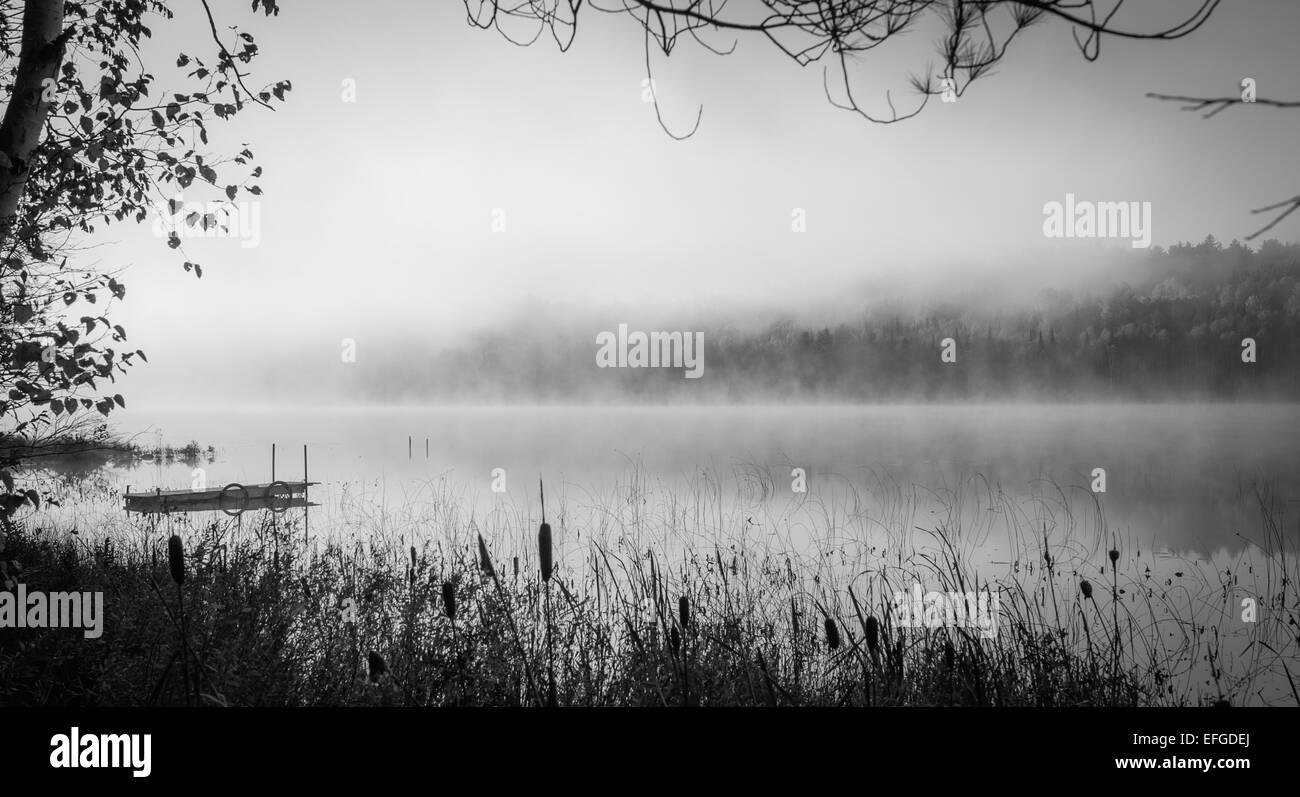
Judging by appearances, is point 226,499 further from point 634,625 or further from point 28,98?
point 28,98

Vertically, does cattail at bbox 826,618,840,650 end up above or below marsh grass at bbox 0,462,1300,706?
above

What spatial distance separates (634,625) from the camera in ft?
15.5

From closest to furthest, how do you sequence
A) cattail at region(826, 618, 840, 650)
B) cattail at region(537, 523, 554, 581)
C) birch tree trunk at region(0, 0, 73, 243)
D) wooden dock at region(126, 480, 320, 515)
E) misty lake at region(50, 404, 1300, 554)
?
cattail at region(537, 523, 554, 581)
cattail at region(826, 618, 840, 650)
birch tree trunk at region(0, 0, 73, 243)
misty lake at region(50, 404, 1300, 554)
wooden dock at region(126, 480, 320, 515)

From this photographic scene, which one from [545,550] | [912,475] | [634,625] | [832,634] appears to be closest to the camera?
[545,550]

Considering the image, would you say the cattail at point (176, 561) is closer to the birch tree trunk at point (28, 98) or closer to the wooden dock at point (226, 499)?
the birch tree trunk at point (28, 98)

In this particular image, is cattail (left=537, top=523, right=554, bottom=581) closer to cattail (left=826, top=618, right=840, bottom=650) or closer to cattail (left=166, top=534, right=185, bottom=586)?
cattail (left=166, top=534, right=185, bottom=586)

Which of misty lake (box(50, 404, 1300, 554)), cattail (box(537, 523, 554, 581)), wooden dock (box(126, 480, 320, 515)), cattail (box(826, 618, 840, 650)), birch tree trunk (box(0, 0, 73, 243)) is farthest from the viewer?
wooden dock (box(126, 480, 320, 515))

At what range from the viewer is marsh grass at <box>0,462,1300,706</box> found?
304cm

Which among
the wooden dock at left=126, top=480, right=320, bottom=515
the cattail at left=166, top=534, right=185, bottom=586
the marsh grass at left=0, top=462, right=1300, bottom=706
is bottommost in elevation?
the wooden dock at left=126, top=480, right=320, bottom=515

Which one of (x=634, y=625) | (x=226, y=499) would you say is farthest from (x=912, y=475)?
(x=226, y=499)

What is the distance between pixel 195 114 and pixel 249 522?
6976mm

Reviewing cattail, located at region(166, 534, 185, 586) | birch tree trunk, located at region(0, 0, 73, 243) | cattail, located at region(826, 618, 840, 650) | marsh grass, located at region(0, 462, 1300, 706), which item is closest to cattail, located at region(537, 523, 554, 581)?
marsh grass, located at region(0, 462, 1300, 706)
